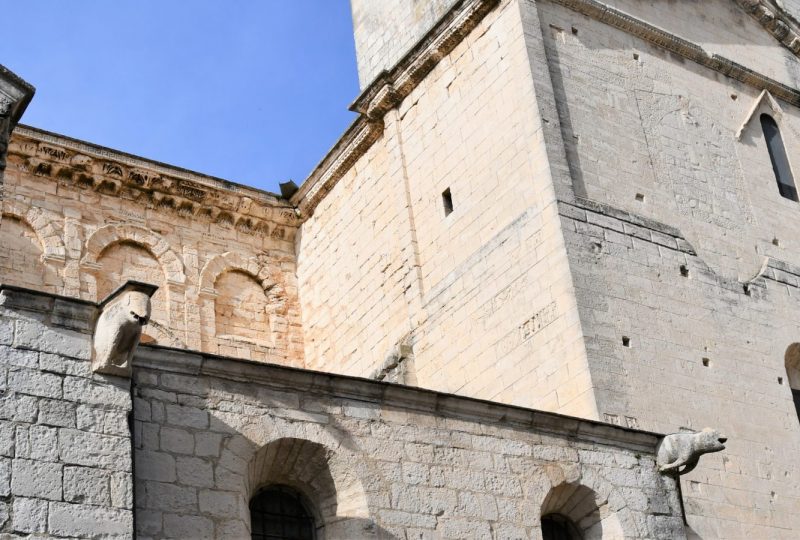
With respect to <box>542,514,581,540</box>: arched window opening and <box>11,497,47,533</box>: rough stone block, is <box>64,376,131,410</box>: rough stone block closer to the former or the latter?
<box>11,497,47,533</box>: rough stone block

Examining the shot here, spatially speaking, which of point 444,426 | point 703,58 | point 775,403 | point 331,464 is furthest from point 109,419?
point 703,58

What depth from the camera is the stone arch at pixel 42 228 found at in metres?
15.4

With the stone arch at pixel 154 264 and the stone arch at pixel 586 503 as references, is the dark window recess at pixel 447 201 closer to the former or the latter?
the stone arch at pixel 154 264

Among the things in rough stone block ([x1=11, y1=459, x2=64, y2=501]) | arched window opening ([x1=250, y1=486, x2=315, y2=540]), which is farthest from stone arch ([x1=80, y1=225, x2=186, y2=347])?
rough stone block ([x1=11, y1=459, x2=64, y2=501])

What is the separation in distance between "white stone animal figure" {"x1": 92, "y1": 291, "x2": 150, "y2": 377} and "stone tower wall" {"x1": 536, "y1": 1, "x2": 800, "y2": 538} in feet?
17.2

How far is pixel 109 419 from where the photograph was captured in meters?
8.03

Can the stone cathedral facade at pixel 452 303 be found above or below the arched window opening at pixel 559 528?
above

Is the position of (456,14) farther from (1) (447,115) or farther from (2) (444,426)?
(2) (444,426)

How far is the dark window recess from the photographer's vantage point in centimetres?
1477

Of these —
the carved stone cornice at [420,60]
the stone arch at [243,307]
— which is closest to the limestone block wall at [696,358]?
the carved stone cornice at [420,60]

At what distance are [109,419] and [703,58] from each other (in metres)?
10.4

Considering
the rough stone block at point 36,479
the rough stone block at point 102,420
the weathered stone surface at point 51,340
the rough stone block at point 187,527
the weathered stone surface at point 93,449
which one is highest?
the weathered stone surface at point 51,340

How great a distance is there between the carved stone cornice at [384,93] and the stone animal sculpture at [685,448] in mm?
6165

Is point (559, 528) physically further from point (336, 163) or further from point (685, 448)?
point (336, 163)
